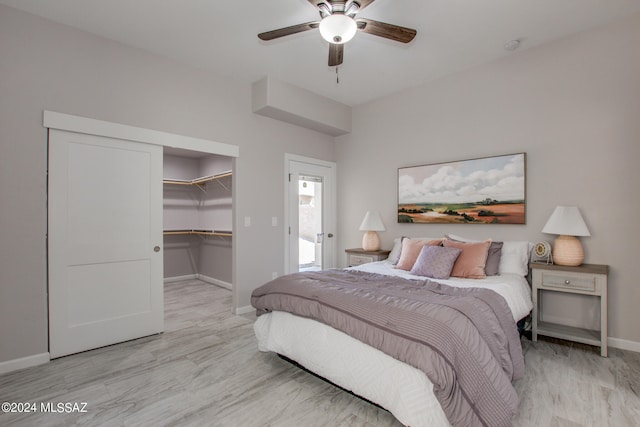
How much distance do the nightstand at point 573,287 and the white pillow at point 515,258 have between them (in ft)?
0.46

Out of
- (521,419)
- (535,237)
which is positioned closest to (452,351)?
(521,419)

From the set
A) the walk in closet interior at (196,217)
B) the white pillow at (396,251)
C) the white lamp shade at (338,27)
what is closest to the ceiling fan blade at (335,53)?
the white lamp shade at (338,27)

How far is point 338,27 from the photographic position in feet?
6.98

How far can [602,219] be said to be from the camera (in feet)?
9.48

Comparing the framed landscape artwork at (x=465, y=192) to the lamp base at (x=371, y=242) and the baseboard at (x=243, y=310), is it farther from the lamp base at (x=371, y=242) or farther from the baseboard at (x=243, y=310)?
the baseboard at (x=243, y=310)

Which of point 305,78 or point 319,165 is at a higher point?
point 305,78

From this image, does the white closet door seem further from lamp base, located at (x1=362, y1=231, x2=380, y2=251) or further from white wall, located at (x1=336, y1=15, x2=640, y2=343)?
white wall, located at (x1=336, y1=15, x2=640, y2=343)

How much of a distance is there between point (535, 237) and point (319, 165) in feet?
9.90

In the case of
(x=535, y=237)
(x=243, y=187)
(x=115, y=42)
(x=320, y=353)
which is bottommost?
(x=320, y=353)

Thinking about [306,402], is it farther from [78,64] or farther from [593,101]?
[593,101]

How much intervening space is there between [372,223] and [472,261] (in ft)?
5.34

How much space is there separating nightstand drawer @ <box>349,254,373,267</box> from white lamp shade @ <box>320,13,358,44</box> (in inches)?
111

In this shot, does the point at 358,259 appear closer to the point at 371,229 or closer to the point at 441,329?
the point at 371,229

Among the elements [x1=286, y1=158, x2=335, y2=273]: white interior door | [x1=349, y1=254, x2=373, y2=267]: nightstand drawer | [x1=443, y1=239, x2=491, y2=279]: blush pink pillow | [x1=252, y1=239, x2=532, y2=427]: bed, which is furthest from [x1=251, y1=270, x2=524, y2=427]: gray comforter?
[x1=286, y1=158, x2=335, y2=273]: white interior door
